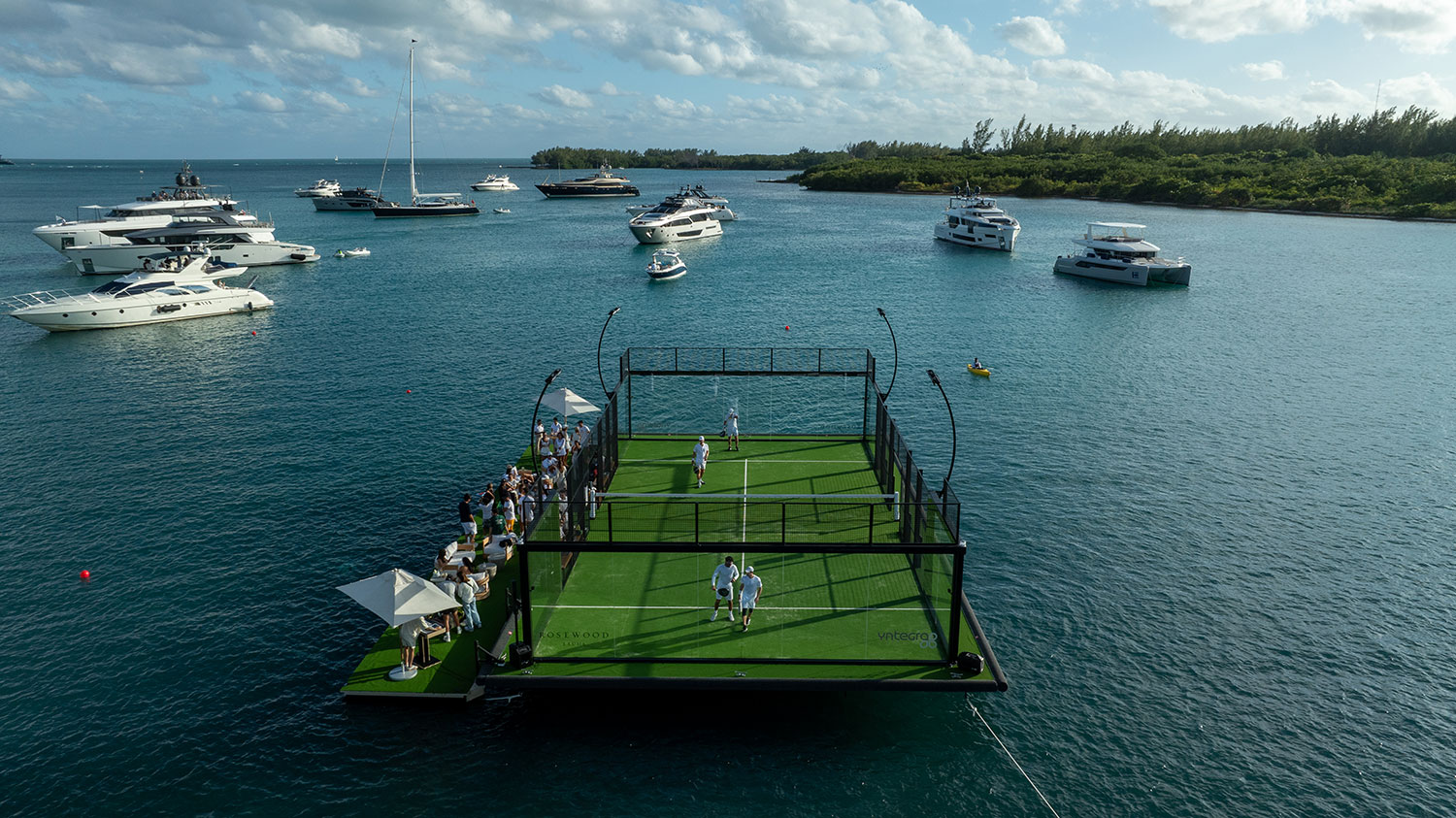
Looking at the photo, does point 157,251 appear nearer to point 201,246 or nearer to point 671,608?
point 201,246

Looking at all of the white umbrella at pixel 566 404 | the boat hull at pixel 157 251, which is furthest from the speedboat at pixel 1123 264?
the boat hull at pixel 157 251

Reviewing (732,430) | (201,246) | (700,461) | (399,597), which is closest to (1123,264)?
(732,430)

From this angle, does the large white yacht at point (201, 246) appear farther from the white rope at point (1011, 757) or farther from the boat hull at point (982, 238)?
the white rope at point (1011, 757)

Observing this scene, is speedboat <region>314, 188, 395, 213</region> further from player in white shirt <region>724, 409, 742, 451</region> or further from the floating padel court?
the floating padel court

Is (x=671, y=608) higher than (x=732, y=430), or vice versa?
(x=732, y=430)

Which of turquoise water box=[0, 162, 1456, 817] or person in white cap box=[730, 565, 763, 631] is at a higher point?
person in white cap box=[730, 565, 763, 631]

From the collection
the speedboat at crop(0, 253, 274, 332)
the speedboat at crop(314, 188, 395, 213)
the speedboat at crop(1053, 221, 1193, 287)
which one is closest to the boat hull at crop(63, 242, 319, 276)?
the speedboat at crop(0, 253, 274, 332)

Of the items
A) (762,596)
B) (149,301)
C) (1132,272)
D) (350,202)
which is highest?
(350,202)
